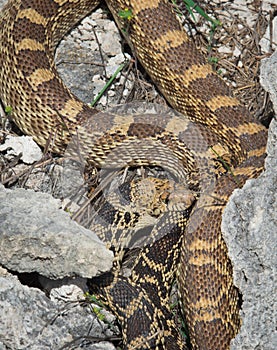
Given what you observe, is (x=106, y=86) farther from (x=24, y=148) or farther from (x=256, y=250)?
(x=256, y=250)

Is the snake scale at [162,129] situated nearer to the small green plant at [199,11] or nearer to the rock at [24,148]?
the rock at [24,148]

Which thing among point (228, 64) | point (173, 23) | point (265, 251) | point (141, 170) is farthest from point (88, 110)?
point (265, 251)

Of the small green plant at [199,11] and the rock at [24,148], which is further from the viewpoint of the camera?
the small green plant at [199,11]

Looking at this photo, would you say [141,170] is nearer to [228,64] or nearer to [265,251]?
[228,64]

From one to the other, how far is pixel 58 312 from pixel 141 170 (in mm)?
2152

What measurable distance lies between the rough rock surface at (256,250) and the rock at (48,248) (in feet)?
3.68

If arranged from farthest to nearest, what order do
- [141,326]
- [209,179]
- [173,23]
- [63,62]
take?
[63,62]
[173,23]
[209,179]
[141,326]

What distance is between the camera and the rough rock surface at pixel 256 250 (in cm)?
509

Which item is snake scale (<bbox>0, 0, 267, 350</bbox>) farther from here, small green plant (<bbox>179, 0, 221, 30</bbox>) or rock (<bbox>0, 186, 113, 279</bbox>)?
rock (<bbox>0, 186, 113, 279</bbox>)

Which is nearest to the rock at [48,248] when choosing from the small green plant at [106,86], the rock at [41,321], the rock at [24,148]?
the rock at [41,321]

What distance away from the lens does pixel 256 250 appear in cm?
523

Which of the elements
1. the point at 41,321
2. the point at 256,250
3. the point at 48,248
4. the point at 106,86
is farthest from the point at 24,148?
the point at 256,250

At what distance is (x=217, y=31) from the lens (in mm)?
7695

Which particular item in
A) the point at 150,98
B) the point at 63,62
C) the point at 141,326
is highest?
the point at 63,62
